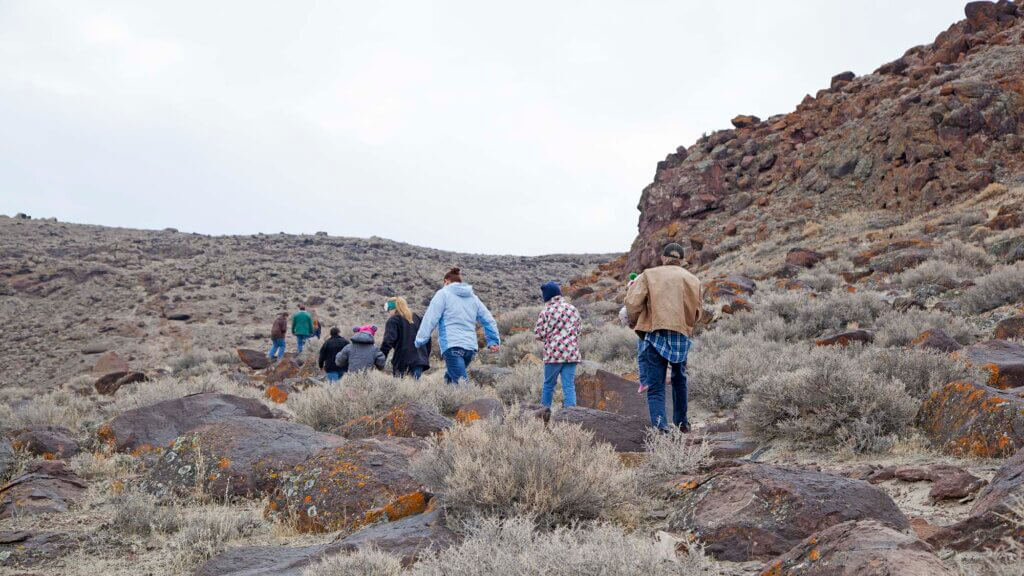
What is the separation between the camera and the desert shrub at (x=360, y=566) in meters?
2.83

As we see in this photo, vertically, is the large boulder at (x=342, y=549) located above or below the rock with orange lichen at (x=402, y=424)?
below

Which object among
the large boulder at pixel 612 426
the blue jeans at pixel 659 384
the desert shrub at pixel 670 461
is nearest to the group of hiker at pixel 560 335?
the blue jeans at pixel 659 384

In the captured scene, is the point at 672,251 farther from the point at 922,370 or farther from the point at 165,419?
the point at 165,419

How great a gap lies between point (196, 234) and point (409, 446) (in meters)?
49.5

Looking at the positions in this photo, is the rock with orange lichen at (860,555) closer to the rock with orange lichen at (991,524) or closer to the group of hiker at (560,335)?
the rock with orange lichen at (991,524)

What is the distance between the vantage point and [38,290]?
31906mm

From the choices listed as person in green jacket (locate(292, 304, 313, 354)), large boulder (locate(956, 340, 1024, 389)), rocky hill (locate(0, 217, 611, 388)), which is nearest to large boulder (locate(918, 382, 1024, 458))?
large boulder (locate(956, 340, 1024, 389))

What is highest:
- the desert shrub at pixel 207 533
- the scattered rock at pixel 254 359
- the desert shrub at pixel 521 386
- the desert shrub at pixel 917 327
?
the desert shrub at pixel 917 327

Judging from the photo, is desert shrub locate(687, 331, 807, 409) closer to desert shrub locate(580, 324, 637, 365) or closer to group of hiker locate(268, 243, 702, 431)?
group of hiker locate(268, 243, 702, 431)

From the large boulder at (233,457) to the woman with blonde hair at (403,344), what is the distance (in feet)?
14.7

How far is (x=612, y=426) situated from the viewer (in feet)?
18.0

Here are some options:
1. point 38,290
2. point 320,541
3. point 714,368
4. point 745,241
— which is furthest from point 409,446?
point 38,290

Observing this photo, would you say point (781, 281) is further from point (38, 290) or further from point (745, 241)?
point (38, 290)

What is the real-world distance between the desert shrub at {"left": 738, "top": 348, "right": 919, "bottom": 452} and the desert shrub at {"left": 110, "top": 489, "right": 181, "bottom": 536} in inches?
171
